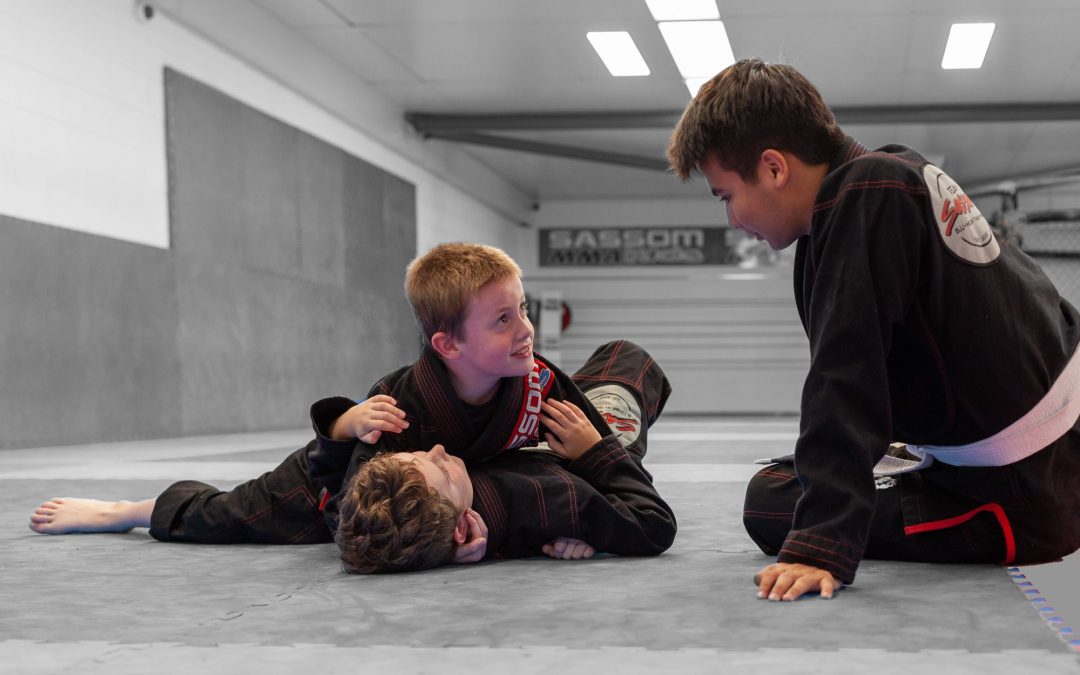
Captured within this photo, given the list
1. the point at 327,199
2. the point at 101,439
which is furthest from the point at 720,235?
the point at 101,439

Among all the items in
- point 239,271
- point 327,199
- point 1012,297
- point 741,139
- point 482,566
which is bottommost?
point 482,566

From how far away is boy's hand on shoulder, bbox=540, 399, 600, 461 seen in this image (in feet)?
7.72

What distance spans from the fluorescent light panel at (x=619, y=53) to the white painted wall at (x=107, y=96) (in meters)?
2.39

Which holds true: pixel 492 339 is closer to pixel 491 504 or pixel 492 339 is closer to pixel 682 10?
pixel 491 504

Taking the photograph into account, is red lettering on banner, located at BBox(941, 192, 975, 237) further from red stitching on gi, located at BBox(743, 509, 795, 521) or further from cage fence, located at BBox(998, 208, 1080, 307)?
cage fence, located at BBox(998, 208, 1080, 307)

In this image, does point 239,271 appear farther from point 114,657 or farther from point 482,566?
point 114,657

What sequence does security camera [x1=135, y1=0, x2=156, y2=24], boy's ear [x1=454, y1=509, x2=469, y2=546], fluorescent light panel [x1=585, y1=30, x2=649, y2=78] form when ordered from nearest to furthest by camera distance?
boy's ear [x1=454, y1=509, x2=469, y2=546]
security camera [x1=135, y1=0, x2=156, y2=24]
fluorescent light panel [x1=585, y1=30, x2=649, y2=78]

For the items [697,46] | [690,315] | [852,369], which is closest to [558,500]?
[852,369]

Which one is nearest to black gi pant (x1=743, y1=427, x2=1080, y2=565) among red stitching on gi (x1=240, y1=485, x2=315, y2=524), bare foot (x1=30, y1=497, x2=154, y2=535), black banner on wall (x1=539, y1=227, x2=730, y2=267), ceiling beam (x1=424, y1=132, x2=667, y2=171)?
red stitching on gi (x1=240, y1=485, x2=315, y2=524)

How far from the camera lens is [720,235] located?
1580 cm

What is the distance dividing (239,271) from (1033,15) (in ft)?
20.6

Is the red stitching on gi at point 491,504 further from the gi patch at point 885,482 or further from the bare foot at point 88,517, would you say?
the bare foot at point 88,517

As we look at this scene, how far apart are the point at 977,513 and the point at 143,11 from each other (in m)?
6.19

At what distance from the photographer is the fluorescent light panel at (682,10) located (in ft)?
24.8
